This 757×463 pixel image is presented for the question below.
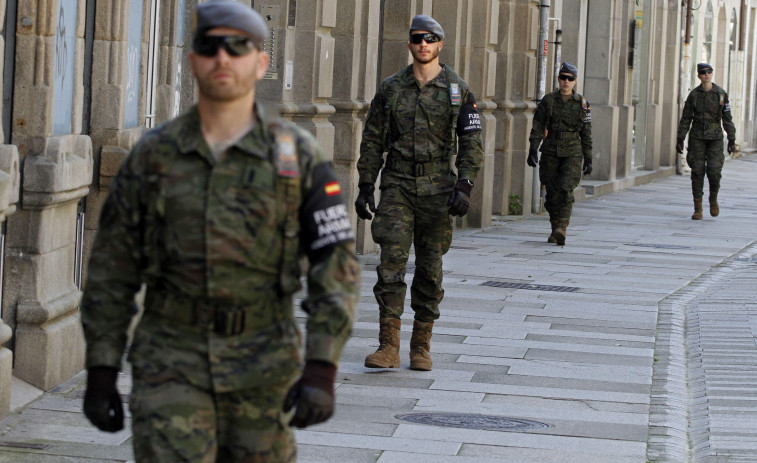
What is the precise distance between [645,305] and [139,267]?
8.39 meters

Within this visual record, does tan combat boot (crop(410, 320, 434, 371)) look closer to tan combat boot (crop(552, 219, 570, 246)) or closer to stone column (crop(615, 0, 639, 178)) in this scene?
tan combat boot (crop(552, 219, 570, 246))

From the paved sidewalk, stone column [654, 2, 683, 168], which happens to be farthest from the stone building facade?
stone column [654, 2, 683, 168]

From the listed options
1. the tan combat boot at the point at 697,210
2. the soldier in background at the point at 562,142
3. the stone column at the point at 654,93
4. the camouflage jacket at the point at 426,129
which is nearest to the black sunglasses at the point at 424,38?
the camouflage jacket at the point at 426,129

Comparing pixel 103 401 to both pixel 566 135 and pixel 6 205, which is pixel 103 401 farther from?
pixel 566 135

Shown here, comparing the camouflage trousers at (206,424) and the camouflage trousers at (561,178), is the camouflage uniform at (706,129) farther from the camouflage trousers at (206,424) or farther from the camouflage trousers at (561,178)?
the camouflage trousers at (206,424)

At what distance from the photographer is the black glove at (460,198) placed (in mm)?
8070

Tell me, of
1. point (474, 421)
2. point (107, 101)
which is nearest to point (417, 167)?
point (474, 421)

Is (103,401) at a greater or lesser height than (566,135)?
lesser

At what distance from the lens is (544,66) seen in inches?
814

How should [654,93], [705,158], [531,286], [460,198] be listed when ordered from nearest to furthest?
[460,198] → [531,286] → [705,158] → [654,93]

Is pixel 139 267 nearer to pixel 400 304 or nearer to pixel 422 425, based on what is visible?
pixel 422 425

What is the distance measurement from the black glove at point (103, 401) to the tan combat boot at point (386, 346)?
470cm

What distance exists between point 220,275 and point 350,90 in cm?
1050

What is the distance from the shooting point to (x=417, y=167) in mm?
8242
